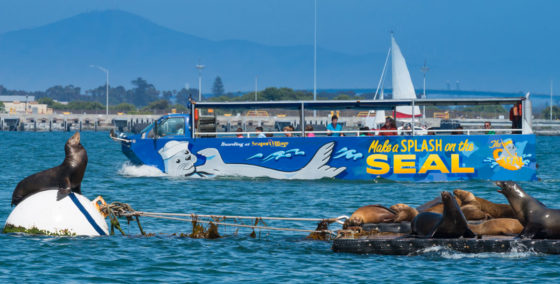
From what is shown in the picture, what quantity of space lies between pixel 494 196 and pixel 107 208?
38.2 ft

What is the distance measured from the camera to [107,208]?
16.5 meters

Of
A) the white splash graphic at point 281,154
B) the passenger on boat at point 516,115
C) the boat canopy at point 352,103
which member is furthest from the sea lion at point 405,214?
the passenger on boat at point 516,115

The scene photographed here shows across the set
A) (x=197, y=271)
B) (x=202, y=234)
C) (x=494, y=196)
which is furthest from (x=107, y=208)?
(x=494, y=196)

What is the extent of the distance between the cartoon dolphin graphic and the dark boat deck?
12.3 m

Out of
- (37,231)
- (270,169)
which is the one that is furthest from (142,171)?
(37,231)

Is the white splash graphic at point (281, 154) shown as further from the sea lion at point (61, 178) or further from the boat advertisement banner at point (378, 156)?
the sea lion at point (61, 178)

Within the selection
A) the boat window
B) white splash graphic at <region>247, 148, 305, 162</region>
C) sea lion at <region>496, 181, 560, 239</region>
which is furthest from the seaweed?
the boat window

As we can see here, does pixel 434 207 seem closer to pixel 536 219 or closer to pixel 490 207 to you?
pixel 490 207

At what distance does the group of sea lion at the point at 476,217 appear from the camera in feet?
48.5

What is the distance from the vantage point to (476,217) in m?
16.4

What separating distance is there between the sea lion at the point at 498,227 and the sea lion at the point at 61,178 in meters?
6.88

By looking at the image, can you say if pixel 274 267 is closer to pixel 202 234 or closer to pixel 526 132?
pixel 202 234

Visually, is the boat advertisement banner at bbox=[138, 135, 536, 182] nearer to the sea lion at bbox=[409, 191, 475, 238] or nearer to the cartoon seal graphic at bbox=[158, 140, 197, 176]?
the cartoon seal graphic at bbox=[158, 140, 197, 176]

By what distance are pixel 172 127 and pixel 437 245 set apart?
15.6 metres
